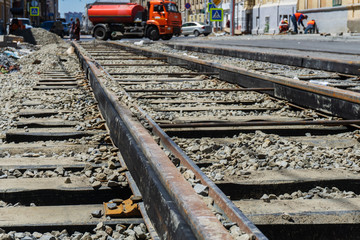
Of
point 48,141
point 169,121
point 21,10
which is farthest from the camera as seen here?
point 21,10

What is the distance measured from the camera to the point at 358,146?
3.82 metres

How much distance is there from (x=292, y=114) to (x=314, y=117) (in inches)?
9.2

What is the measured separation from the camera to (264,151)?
3.64m

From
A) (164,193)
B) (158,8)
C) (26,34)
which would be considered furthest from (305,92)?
(158,8)

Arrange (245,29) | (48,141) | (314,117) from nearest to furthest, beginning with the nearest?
(48,141)
(314,117)
(245,29)

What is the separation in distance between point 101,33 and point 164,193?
121 ft

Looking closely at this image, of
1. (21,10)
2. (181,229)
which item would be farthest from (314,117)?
(21,10)

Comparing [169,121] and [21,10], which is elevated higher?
[21,10]

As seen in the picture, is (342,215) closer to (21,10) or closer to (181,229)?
(181,229)

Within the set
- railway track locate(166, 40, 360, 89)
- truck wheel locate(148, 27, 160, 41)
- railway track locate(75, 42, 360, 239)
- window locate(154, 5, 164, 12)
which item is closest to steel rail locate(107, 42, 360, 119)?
railway track locate(75, 42, 360, 239)

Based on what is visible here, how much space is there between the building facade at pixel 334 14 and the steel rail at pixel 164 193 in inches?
1223

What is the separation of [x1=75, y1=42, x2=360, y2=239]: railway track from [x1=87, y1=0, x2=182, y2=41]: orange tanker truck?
29.2 m

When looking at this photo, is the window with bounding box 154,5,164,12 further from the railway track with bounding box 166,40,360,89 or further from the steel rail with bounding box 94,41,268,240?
the steel rail with bounding box 94,41,268,240

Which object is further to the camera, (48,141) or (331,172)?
(48,141)
